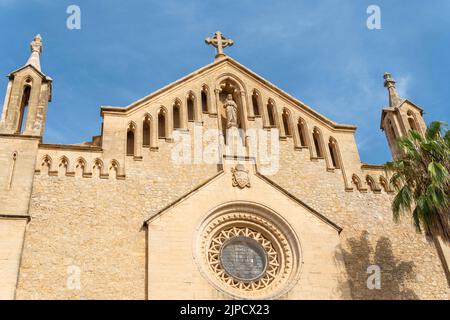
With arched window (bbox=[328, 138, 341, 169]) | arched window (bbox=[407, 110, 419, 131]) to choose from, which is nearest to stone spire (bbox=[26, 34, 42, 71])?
arched window (bbox=[328, 138, 341, 169])

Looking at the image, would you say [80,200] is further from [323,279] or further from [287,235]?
[323,279]

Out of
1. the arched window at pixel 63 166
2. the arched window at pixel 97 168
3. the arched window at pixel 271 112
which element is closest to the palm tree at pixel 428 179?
the arched window at pixel 271 112

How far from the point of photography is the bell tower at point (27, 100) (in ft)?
61.3

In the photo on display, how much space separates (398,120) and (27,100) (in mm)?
14021

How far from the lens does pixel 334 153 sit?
21500mm

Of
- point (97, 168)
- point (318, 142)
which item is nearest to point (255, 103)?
point (318, 142)

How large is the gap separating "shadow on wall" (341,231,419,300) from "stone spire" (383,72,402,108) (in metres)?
6.65

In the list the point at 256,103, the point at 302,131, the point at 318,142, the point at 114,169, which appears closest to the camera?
the point at 114,169

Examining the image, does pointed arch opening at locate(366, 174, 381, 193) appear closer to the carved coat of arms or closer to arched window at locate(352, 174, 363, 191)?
arched window at locate(352, 174, 363, 191)

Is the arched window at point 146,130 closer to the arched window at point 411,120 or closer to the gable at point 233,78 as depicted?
the gable at point 233,78

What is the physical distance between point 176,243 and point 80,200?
128 inches

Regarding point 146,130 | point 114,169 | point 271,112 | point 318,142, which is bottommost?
point 114,169

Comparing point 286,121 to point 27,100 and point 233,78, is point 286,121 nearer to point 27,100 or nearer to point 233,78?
point 233,78

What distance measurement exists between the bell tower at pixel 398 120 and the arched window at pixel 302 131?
364cm
